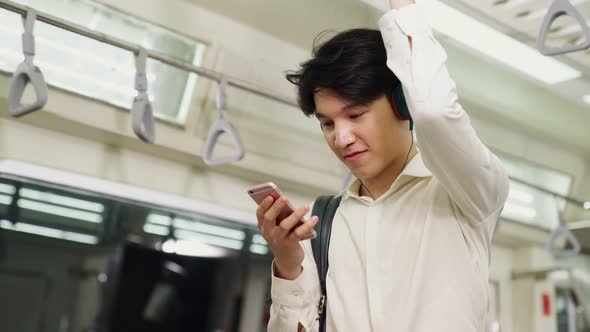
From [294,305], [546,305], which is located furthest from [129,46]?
[546,305]

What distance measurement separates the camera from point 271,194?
44.1 inches

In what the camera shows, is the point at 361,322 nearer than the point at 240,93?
Yes

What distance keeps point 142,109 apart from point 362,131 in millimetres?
1534

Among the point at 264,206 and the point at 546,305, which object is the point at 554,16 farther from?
the point at 546,305

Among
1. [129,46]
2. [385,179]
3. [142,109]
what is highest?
[129,46]

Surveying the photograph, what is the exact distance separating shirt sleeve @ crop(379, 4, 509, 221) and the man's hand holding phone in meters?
0.25

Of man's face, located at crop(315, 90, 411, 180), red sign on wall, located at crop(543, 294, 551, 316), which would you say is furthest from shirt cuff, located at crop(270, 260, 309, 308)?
red sign on wall, located at crop(543, 294, 551, 316)

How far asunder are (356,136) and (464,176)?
23cm

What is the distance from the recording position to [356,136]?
118cm

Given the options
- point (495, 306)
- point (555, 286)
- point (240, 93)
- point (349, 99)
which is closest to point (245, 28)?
point (240, 93)

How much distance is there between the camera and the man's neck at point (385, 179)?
130 cm

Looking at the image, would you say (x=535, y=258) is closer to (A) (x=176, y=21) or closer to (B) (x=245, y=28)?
(B) (x=245, y=28)

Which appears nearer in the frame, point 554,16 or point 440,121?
point 440,121

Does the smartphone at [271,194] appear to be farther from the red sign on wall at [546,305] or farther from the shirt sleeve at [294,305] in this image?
the red sign on wall at [546,305]
